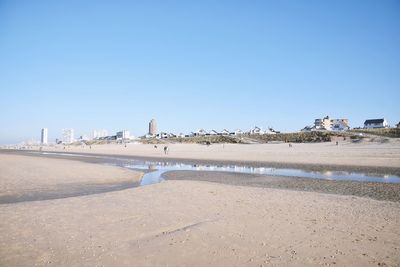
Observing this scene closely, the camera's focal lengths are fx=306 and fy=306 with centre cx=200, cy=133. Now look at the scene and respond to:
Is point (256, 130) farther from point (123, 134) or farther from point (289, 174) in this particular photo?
point (289, 174)

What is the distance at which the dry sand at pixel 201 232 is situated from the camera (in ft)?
20.0

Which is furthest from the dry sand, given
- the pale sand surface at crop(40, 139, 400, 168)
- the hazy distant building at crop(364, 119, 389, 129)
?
→ the hazy distant building at crop(364, 119, 389, 129)

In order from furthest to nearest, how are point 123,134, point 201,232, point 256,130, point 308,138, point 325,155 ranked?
1. point 123,134
2. point 256,130
3. point 308,138
4. point 325,155
5. point 201,232

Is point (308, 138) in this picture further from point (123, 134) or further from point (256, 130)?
point (123, 134)

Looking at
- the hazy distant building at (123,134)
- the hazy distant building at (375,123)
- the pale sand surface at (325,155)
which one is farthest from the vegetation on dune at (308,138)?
the hazy distant building at (123,134)

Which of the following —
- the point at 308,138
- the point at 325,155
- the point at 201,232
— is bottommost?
the point at 201,232

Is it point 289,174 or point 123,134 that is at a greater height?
point 123,134

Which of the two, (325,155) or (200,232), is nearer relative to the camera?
(200,232)

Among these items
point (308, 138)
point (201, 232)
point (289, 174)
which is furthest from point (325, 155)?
point (308, 138)

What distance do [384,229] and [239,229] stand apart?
373 centimetres

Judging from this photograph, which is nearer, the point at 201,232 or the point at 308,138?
the point at 201,232

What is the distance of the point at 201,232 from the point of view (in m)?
7.61

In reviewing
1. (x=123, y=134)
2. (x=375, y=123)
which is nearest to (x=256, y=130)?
(x=375, y=123)

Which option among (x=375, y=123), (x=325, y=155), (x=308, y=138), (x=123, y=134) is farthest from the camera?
(x=123, y=134)
